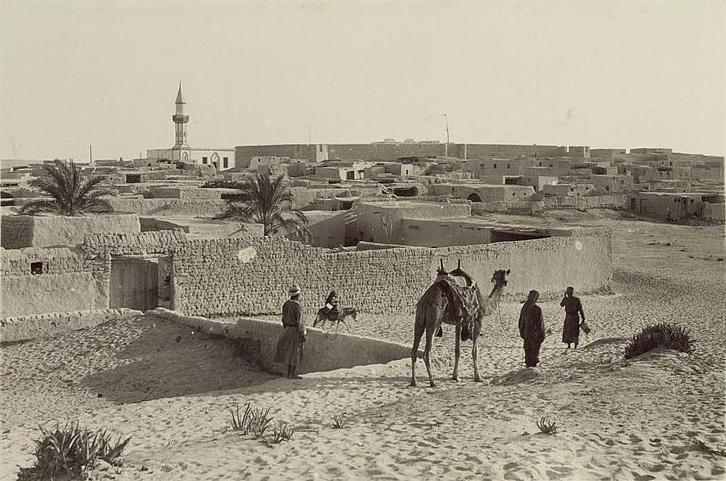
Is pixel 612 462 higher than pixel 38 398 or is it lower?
higher

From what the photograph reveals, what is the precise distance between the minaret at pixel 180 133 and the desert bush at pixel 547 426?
56.5m

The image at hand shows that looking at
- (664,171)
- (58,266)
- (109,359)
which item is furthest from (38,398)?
(664,171)

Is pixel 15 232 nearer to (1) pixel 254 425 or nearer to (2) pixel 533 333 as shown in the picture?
(1) pixel 254 425

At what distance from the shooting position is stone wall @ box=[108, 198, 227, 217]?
23.2 metres

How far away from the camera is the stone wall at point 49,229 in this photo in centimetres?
1466

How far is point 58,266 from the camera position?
12797 millimetres

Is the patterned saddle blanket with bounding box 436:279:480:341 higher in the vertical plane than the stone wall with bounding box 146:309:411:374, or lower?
higher

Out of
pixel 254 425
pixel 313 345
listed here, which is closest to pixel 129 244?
pixel 313 345

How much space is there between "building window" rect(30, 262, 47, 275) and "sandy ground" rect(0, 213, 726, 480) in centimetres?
129

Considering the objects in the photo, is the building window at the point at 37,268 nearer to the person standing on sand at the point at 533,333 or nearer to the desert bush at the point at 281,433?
the desert bush at the point at 281,433

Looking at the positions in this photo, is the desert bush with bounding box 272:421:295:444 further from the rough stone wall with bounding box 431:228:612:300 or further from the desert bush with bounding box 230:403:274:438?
the rough stone wall with bounding box 431:228:612:300

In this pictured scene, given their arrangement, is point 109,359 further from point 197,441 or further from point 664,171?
point 664,171

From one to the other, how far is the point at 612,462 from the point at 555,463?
1.40ft

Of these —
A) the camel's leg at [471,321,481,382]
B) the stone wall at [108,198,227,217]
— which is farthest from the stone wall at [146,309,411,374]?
the stone wall at [108,198,227,217]
